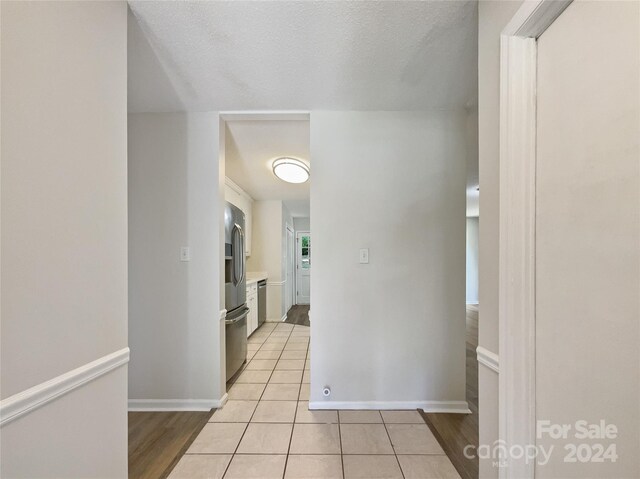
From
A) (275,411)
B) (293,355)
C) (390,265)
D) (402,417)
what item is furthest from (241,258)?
(402,417)

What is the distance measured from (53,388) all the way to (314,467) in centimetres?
138

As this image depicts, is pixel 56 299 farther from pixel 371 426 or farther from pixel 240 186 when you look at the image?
pixel 240 186

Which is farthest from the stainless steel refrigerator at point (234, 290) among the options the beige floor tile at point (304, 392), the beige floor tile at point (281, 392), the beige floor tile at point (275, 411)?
the beige floor tile at point (304, 392)

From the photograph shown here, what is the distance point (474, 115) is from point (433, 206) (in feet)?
2.80

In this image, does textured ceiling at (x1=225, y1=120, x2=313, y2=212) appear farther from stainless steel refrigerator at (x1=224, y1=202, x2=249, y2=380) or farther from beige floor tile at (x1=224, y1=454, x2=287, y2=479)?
beige floor tile at (x1=224, y1=454, x2=287, y2=479)

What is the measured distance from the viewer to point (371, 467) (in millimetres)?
1620

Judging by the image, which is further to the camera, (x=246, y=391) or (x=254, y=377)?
(x=254, y=377)

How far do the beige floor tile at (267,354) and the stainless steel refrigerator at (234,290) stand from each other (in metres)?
0.36

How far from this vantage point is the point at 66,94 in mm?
924

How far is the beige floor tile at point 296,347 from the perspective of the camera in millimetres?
3688

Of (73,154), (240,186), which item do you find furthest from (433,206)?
(240,186)

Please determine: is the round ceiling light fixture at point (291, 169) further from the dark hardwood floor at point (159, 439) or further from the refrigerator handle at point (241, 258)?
the dark hardwood floor at point (159, 439)

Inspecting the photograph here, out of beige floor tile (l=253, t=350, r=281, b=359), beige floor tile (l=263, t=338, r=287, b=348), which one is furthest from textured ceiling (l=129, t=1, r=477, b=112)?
beige floor tile (l=263, t=338, r=287, b=348)

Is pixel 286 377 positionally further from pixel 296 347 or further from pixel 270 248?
pixel 270 248
